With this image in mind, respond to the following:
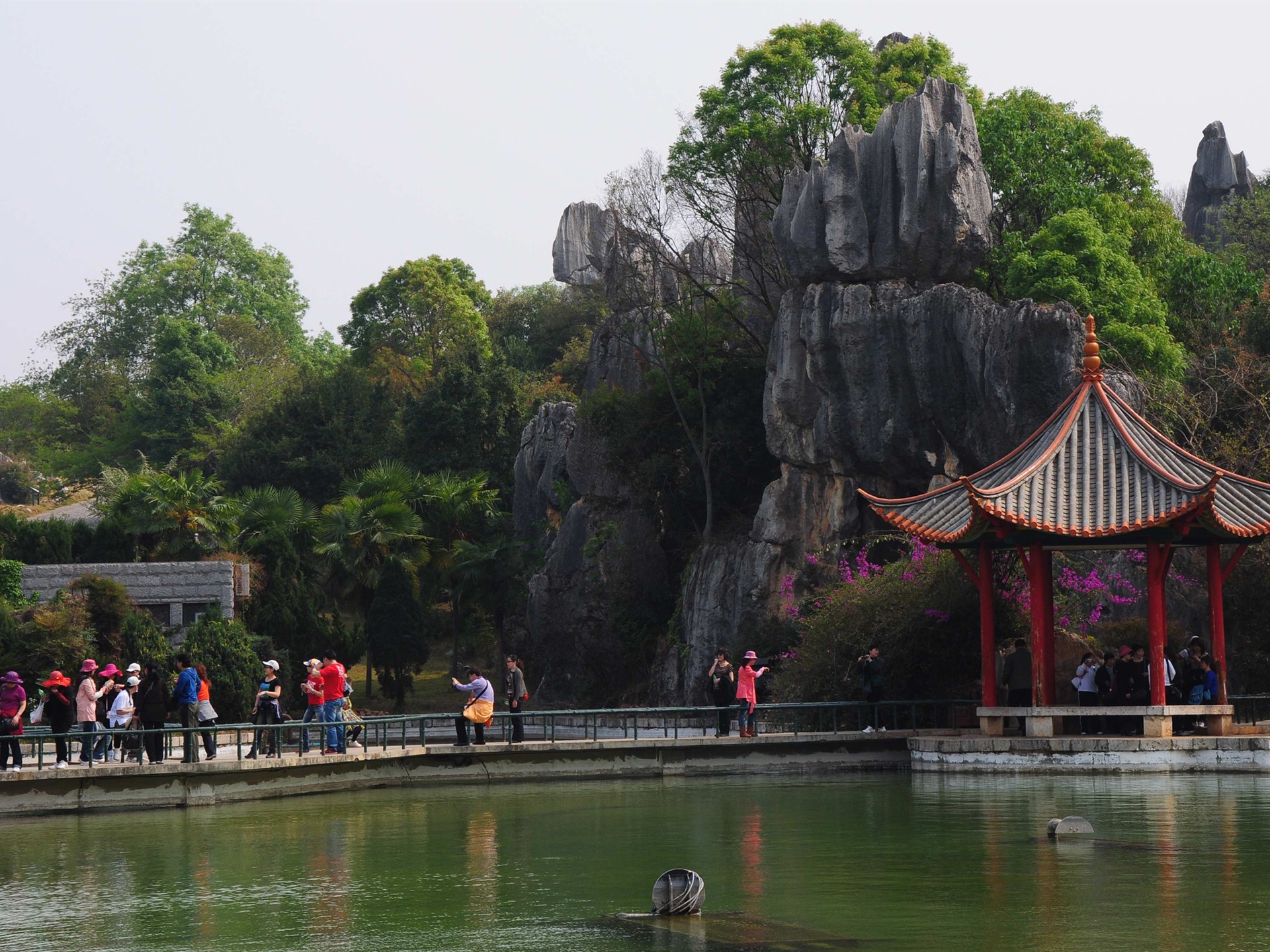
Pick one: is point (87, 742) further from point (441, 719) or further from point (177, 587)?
point (177, 587)

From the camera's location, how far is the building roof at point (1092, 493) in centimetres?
2517

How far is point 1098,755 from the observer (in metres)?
24.9

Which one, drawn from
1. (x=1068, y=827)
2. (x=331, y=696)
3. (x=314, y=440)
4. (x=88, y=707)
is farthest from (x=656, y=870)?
(x=314, y=440)

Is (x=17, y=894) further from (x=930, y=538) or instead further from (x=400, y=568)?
(x=400, y=568)

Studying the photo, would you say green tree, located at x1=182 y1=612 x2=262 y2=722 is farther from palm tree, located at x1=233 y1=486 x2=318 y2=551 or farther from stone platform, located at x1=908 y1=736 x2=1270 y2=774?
stone platform, located at x1=908 y1=736 x2=1270 y2=774

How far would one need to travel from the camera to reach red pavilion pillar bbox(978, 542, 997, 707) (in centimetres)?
2673

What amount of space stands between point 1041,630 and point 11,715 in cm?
1600

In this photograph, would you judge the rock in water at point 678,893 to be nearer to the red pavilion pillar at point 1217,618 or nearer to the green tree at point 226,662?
A: the red pavilion pillar at point 1217,618

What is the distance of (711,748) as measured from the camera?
26812 mm

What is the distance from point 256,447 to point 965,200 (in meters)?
34.0

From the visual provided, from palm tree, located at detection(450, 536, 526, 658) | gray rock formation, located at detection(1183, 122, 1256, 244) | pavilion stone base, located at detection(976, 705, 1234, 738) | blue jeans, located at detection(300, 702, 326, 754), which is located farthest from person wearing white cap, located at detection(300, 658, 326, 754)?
gray rock formation, located at detection(1183, 122, 1256, 244)

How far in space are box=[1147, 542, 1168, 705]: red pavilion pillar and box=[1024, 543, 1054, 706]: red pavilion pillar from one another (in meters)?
1.62

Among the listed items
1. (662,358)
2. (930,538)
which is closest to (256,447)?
(662,358)

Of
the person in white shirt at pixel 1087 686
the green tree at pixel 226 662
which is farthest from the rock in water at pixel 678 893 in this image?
the green tree at pixel 226 662
